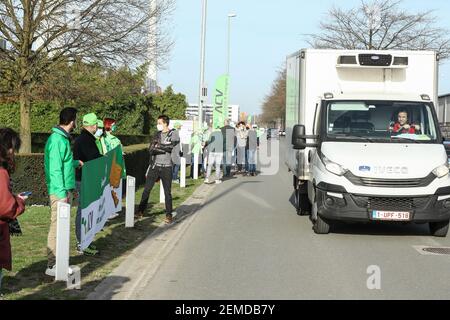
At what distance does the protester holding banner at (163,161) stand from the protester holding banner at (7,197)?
582 cm

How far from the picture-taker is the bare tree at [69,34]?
17.7 m

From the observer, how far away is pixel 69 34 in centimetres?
1805

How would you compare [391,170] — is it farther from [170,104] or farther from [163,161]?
[170,104]

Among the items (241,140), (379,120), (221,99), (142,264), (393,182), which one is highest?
(221,99)

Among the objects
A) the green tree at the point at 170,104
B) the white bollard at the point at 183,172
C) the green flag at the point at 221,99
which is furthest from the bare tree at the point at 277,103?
the white bollard at the point at 183,172

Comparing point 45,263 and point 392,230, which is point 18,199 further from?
point 392,230

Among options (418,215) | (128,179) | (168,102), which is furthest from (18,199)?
(168,102)

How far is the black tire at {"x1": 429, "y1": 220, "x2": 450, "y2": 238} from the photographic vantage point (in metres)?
9.54

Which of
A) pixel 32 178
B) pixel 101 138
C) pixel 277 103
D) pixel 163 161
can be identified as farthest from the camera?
pixel 277 103

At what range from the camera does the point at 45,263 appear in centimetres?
713

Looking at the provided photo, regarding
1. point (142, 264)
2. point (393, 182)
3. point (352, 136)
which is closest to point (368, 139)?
point (352, 136)

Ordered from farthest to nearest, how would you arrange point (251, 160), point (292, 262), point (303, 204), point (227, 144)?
1. point (251, 160)
2. point (227, 144)
3. point (303, 204)
4. point (292, 262)

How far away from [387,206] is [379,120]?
1737mm

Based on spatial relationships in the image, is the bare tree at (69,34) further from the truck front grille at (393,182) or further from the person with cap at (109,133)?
the truck front grille at (393,182)
